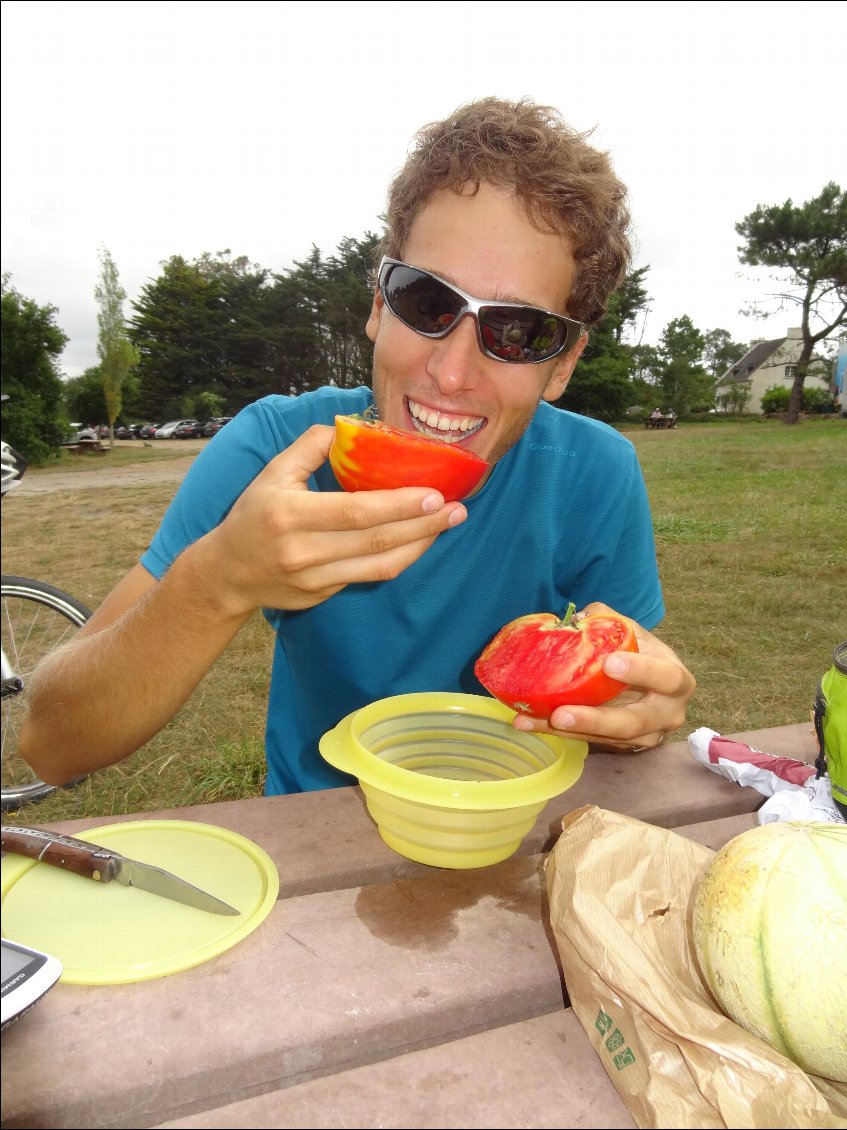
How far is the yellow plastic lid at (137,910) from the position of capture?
98cm

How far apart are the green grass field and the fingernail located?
568 mm

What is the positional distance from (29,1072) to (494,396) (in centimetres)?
153

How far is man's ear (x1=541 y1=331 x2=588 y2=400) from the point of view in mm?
2053

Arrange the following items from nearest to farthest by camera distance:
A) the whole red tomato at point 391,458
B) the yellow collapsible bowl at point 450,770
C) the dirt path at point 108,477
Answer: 1. the yellow collapsible bowl at point 450,770
2. the whole red tomato at point 391,458
3. the dirt path at point 108,477

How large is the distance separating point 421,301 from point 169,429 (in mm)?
42427

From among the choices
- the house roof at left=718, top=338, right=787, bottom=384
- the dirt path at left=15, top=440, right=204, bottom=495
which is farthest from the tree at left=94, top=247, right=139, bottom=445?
the house roof at left=718, top=338, right=787, bottom=384

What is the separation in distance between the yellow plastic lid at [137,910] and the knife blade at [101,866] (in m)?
0.02

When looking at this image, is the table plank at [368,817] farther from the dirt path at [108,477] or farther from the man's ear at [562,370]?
the dirt path at [108,477]

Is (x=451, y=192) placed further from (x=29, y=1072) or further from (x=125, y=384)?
(x=125, y=384)

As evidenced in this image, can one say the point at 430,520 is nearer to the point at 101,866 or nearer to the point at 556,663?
the point at 556,663

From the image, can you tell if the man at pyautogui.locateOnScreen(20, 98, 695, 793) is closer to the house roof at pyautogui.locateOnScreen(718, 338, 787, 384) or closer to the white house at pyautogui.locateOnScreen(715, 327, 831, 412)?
the white house at pyautogui.locateOnScreen(715, 327, 831, 412)

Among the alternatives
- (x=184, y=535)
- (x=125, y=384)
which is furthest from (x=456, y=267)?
(x=125, y=384)

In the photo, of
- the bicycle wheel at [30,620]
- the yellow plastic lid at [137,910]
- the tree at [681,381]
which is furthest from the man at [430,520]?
the tree at [681,381]

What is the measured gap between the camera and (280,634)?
218 centimetres
